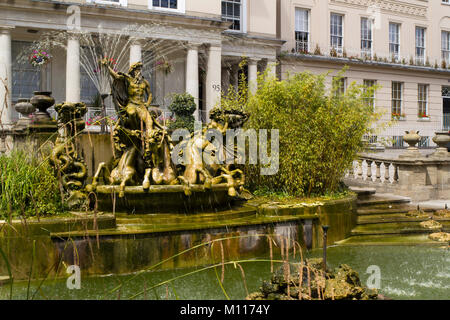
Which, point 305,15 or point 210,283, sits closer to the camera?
point 210,283

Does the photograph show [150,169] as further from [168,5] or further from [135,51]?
[168,5]

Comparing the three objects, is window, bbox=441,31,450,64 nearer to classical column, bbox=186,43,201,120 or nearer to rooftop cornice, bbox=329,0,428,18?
rooftop cornice, bbox=329,0,428,18

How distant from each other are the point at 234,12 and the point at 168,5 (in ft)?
16.7

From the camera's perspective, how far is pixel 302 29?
105ft

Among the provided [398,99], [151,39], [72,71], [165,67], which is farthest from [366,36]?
[165,67]

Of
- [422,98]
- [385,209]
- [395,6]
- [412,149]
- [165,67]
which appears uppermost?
[395,6]

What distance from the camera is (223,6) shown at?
28.9 m

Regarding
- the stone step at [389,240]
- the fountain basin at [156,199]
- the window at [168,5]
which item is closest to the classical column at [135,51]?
the window at [168,5]

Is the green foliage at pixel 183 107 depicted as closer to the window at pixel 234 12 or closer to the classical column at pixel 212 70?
the classical column at pixel 212 70

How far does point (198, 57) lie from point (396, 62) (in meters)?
16.5

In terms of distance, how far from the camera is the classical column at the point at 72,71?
22.0 m

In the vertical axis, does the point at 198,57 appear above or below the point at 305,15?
below
